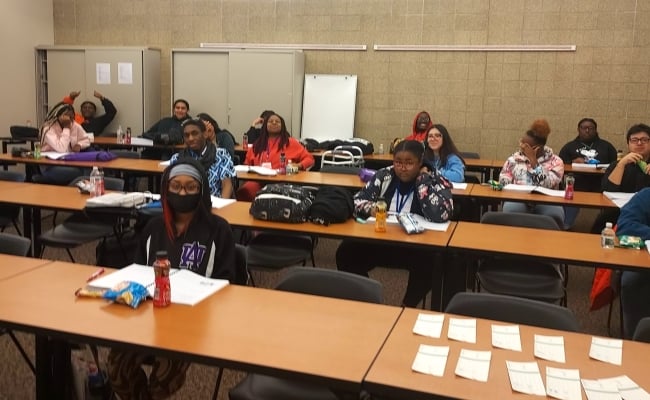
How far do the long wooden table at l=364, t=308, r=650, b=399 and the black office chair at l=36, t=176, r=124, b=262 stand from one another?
2.77 metres

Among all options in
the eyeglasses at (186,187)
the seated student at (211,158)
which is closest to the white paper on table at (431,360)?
the eyeglasses at (186,187)

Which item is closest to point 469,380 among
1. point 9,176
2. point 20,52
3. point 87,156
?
point 9,176

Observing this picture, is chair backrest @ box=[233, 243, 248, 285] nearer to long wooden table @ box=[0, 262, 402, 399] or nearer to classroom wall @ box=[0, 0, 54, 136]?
long wooden table @ box=[0, 262, 402, 399]

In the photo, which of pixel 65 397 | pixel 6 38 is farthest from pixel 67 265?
pixel 6 38

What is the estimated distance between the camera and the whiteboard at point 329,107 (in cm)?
888

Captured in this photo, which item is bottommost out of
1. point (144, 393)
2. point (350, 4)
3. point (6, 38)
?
point (144, 393)

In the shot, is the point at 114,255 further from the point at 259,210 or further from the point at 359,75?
→ the point at 359,75

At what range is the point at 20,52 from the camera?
949 cm

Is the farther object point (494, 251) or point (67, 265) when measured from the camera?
point (494, 251)

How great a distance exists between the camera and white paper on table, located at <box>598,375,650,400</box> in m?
1.63

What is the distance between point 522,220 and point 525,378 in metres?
2.27

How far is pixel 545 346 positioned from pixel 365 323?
58 cm

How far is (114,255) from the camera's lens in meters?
4.08

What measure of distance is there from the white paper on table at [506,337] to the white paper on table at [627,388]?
287 millimetres
